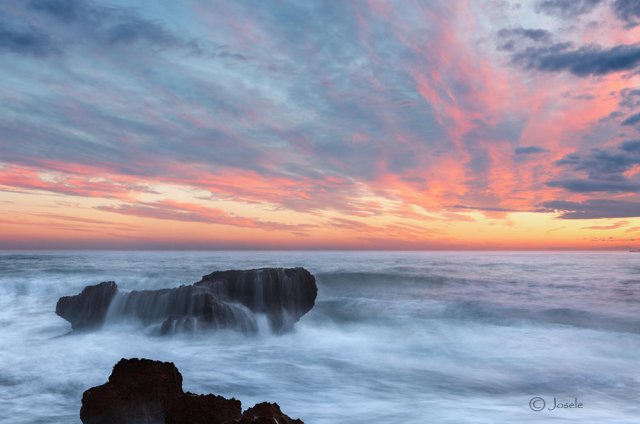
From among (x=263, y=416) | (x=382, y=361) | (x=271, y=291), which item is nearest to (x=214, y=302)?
(x=271, y=291)

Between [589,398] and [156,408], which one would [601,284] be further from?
[156,408]

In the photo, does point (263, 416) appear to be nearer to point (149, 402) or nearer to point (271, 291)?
point (149, 402)

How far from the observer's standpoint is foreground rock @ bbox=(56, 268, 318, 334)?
17.7 meters

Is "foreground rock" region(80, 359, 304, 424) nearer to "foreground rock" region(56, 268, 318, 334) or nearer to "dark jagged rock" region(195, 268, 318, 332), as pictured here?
"foreground rock" region(56, 268, 318, 334)

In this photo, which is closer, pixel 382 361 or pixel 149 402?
pixel 149 402

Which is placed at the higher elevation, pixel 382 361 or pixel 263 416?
pixel 263 416

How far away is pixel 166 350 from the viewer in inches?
603

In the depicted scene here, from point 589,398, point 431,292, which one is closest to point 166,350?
point 589,398

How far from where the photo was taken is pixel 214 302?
1767 centimetres

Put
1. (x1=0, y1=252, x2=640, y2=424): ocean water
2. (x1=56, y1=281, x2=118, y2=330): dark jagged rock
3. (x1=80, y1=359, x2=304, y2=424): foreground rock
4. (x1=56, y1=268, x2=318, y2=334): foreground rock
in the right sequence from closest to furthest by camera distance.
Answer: (x1=80, y1=359, x2=304, y2=424): foreground rock < (x1=0, y1=252, x2=640, y2=424): ocean water < (x1=56, y1=268, x2=318, y2=334): foreground rock < (x1=56, y1=281, x2=118, y2=330): dark jagged rock

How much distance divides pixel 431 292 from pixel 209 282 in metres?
20.9
